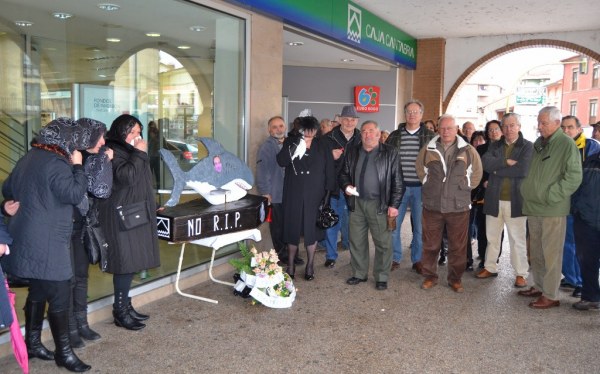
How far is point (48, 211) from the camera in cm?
270

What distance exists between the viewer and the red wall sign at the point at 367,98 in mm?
11375

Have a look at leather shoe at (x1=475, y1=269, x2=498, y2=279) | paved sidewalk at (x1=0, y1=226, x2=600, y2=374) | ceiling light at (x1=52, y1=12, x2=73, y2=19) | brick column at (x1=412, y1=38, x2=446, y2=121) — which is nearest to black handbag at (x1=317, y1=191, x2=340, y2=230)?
paved sidewalk at (x1=0, y1=226, x2=600, y2=374)

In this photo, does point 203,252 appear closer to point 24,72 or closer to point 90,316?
point 90,316

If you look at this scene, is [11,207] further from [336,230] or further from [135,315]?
[336,230]

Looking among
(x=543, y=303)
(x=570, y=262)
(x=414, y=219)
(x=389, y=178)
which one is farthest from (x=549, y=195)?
(x=414, y=219)

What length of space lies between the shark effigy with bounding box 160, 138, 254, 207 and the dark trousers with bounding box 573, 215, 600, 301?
2650mm

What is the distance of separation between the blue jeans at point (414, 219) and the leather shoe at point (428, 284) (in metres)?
0.53

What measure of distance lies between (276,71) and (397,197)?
207 centimetres

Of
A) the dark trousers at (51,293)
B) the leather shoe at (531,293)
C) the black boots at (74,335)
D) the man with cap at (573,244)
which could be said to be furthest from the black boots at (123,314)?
the man with cap at (573,244)

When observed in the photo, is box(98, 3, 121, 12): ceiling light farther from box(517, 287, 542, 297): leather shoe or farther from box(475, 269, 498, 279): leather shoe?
box(517, 287, 542, 297): leather shoe

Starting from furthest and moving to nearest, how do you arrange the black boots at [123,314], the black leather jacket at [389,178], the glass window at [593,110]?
Result: the glass window at [593,110] → the black leather jacket at [389,178] → the black boots at [123,314]

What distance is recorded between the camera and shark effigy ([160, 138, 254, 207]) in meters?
3.89

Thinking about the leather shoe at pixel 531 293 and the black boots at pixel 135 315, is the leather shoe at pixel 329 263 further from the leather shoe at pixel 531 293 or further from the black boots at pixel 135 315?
the black boots at pixel 135 315

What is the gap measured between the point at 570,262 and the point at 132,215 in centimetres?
376
